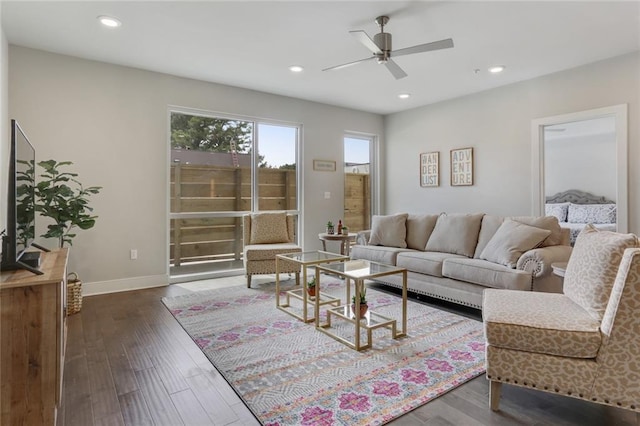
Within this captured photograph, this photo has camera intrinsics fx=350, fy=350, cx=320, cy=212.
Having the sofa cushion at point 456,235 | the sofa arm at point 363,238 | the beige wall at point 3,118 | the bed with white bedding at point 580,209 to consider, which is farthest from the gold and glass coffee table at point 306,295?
the bed with white bedding at point 580,209

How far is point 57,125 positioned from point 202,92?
1610mm

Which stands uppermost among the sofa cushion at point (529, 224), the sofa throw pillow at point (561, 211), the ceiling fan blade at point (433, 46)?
the ceiling fan blade at point (433, 46)

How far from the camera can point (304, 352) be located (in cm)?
238

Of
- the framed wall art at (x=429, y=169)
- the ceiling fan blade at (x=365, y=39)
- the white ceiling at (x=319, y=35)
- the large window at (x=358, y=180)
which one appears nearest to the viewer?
the ceiling fan blade at (x=365, y=39)

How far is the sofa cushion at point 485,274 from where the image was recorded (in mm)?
2830

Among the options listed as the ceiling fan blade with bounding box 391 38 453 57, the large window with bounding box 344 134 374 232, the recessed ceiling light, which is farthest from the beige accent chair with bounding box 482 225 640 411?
the large window with bounding box 344 134 374 232

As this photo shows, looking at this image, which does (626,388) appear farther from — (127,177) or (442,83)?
(127,177)

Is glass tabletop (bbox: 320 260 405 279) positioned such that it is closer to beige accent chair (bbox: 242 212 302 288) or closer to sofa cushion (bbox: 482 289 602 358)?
sofa cushion (bbox: 482 289 602 358)

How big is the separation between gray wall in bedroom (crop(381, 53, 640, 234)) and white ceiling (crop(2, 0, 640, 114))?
223 millimetres

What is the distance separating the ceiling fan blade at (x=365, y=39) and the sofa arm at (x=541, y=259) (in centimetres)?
211

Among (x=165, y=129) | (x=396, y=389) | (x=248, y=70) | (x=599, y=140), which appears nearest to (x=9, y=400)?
(x=396, y=389)

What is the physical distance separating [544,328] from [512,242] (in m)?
1.67

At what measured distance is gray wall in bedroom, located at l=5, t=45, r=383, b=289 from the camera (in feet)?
11.6

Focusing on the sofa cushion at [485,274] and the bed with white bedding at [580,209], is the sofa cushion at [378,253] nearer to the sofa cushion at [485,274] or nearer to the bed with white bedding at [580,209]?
the sofa cushion at [485,274]
